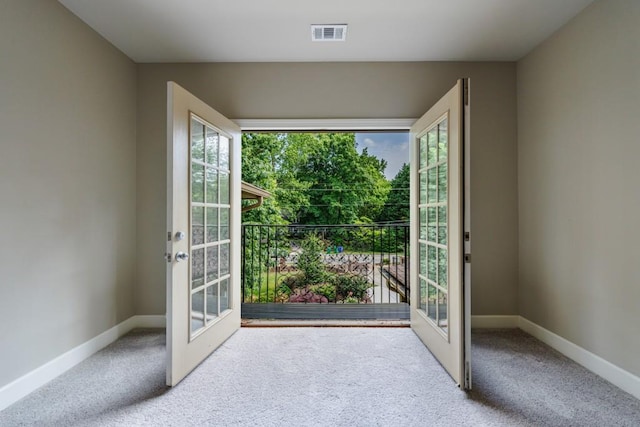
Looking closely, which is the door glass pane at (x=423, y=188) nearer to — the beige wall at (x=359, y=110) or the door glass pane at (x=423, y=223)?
the door glass pane at (x=423, y=223)

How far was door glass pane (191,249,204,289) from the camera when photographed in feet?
7.37

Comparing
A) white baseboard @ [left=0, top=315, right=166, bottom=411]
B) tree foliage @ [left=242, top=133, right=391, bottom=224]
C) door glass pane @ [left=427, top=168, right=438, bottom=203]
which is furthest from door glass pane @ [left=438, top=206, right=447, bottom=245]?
tree foliage @ [left=242, top=133, right=391, bottom=224]

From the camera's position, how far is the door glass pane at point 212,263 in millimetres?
2455

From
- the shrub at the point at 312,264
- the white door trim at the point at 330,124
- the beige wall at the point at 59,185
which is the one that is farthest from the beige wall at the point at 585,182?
the beige wall at the point at 59,185

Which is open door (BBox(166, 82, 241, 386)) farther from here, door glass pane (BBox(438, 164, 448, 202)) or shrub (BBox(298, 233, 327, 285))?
shrub (BBox(298, 233, 327, 285))

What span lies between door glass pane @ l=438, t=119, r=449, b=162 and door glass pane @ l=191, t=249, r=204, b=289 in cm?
190

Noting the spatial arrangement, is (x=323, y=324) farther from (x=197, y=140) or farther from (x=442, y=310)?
(x=197, y=140)

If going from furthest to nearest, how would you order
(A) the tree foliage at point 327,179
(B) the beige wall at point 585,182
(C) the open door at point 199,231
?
(A) the tree foliage at point 327,179 → (C) the open door at point 199,231 → (B) the beige wall at point 585,182

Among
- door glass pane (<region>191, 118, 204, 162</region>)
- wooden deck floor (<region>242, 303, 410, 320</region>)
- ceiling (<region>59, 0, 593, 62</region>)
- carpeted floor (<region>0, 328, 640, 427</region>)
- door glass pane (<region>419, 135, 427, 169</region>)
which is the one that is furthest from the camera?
wooden deck floor (<region>242, 303, 410, 320</region>)

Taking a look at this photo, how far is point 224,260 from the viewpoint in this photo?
2.72 m

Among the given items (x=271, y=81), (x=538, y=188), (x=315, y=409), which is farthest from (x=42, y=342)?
(x=538, y=188)

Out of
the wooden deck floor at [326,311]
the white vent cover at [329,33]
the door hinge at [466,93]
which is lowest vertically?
the wooden deck floor at [326,311]

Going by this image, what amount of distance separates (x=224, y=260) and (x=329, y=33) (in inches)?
80.6

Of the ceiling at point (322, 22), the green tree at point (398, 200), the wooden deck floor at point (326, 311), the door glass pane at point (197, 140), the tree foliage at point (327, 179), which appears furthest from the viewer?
the tree foliage at point (327, 179)
